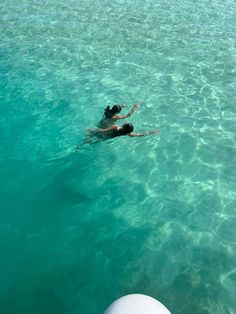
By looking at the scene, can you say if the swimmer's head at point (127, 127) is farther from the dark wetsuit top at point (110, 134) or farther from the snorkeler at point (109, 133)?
the dark wetsuit top at point (110, 134)

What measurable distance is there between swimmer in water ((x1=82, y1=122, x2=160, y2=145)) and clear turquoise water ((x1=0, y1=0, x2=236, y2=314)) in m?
0.28

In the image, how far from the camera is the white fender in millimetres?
4285

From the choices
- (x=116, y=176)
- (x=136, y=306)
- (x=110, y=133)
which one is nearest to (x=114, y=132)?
(x=110, y=133)

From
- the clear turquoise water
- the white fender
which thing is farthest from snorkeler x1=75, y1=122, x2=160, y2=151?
the white fender

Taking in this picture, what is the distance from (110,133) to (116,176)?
→ 1.21 meters

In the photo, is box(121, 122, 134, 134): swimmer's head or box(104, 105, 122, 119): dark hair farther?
box(104, 105, 122, 119): dark hair

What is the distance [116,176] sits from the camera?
29.7 feet

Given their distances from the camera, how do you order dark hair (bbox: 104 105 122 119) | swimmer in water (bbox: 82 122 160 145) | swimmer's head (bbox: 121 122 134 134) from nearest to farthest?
swimmer's head (bbox: 121 122 134 134), swimmer in water (bbox: 82 122 160 145), dark hair (bbox: 104 105 122 119)

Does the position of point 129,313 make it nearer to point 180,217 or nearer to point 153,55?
point 180,217

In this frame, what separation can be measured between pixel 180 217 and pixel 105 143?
3.51m

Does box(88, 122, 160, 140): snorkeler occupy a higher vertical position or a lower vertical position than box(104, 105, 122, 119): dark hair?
lower

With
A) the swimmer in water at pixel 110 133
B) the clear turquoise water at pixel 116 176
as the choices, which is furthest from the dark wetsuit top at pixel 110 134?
the clear turquoise water at pixel 116 176

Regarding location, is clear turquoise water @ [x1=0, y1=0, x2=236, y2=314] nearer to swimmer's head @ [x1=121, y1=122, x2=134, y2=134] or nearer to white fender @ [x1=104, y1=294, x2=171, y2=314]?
swimmer's head @ [x1=121, y1=122, x2=134, y2=134]

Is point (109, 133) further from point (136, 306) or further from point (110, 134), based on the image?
point (136, 306)
